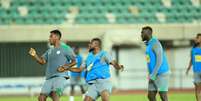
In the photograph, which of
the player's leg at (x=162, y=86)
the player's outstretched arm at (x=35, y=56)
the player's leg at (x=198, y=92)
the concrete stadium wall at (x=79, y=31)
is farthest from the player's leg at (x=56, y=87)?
the concrete stadium wall at (x=79, y=31)

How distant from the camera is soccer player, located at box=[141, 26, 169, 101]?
1373 centimetres

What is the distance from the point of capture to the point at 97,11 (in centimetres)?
3022

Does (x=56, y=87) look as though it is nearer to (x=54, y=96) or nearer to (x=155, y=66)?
(x=54, y=96)

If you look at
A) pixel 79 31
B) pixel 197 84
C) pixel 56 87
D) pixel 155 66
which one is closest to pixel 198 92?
pixel 197 84

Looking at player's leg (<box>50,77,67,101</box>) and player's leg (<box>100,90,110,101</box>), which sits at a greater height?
player's leg (<box>50,77,67,101</box>)

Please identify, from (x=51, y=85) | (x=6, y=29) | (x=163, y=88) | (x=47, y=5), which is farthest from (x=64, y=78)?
(x=47, y=5)

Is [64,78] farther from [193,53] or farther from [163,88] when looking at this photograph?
[193,53]

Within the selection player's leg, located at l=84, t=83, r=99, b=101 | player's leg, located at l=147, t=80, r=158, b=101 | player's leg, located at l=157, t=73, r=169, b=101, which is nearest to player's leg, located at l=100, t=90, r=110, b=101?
player's leg, located at l=84, t=83, r=99, b=101

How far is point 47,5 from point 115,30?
3.51 m

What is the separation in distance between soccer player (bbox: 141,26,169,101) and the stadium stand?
15574 mm

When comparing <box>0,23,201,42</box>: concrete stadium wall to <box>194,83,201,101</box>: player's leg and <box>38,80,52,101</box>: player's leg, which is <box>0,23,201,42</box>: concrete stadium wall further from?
<box>38,80,52,101</box>: player's leg

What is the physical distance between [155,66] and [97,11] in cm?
1668

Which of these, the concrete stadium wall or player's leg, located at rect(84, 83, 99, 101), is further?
the concrete stadium wall

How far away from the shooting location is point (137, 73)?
3053 cm
